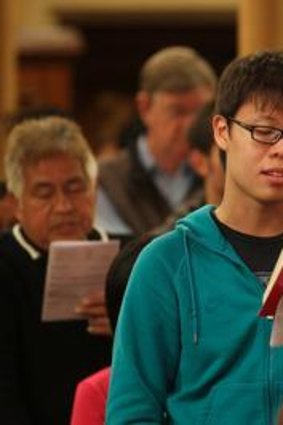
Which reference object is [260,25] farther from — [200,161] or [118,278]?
[118,278]

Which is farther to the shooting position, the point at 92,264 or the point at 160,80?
the point at 160,80

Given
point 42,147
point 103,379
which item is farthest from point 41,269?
point 103,379

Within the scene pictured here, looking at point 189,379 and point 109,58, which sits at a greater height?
point 189,379

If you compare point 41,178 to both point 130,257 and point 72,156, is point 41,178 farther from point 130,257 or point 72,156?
point 130,257

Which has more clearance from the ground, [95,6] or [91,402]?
[91,402]

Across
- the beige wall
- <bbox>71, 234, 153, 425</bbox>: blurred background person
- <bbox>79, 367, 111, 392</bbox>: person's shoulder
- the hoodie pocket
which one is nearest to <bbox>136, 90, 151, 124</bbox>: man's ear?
<bbox>71, 234, 153, 425</bbox>: blurred background person

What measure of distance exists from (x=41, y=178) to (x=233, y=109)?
1.38 metres

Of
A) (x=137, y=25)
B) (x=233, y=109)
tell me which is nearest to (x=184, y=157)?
(x=233, y=109)

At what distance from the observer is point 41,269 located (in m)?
4.21

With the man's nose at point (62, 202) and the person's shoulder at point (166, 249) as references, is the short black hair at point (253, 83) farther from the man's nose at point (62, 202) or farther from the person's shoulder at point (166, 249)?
the man's nose at point (62, 202)

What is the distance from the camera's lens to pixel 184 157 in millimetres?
6367

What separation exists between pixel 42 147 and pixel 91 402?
3.50 feet

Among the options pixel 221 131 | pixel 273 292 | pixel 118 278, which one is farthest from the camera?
pixel 118 278

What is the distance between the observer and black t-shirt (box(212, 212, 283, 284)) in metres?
2.96
